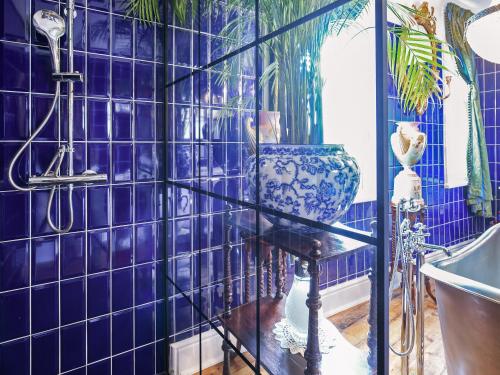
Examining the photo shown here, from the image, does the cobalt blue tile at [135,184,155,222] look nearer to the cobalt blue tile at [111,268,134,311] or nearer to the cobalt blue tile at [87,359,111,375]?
the cobalt blue tile at [111,268,134,311]

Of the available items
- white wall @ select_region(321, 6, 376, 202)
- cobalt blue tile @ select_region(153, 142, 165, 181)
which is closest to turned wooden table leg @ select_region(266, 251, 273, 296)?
white wall @ select_region(321, 6, 376, 202)

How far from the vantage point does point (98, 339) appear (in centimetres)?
134

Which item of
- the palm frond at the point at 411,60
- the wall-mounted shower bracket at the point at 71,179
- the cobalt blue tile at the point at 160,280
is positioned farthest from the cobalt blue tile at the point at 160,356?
the palm frond at the point at 411,60

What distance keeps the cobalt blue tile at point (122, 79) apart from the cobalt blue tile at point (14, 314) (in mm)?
812

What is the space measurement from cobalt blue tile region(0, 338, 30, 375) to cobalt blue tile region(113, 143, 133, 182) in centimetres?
67

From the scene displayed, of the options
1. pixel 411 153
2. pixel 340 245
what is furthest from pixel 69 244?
pixel 411 153

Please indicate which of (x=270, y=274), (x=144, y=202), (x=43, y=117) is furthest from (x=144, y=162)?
(x=270, y=274)

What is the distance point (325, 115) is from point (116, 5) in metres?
1.09

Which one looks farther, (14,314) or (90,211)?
(90,211)

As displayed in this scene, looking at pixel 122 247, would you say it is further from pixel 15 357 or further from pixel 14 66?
pixel 14 66

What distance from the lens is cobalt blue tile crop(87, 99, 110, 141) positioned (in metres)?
1.28

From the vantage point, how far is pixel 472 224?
10.8 ft

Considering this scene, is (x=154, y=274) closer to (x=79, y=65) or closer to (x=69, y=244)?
(x=69, y=244)

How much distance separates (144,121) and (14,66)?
18.6 inches
